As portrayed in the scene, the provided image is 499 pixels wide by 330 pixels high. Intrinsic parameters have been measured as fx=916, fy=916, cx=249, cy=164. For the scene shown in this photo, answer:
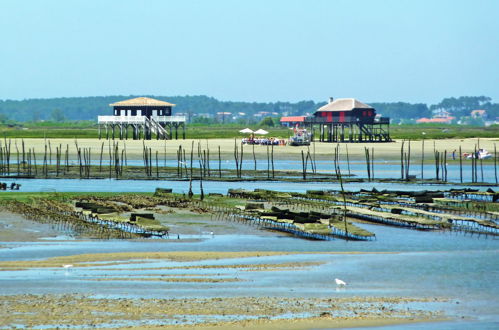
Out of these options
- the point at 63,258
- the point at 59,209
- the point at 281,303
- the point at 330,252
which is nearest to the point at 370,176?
the point at 59,209

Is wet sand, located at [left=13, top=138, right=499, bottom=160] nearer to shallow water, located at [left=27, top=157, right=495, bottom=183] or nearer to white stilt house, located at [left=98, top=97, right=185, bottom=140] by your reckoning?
white stilt house, located at [left=98, top=97, right=185, bottom=140]

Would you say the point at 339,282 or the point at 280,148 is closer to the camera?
the point at 339,282

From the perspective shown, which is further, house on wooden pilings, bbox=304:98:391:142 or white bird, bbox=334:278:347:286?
house on wooden pilings, bbox=304:98:391:142

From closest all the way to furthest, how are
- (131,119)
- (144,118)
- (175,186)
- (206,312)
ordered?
(206,312) < (175,186) < (144,118) < (131,119)

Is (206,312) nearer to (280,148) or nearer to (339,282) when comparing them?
(339,282)

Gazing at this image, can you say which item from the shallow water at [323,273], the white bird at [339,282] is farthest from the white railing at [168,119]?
the white bird at [339,282]

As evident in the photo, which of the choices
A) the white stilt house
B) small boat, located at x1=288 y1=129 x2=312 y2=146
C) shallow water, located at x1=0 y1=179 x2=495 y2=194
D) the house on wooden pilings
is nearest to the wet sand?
small boat, located at x1=288 y1=129 x2=312 y2=146

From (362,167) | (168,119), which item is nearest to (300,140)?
A: (168,119)

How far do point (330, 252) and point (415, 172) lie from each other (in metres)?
52.1

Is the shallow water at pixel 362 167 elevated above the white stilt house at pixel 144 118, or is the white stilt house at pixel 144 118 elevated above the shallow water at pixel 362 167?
the white stilt house at pixel 144 118

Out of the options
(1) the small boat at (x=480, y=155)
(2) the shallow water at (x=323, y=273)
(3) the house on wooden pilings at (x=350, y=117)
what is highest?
(3) the house on wooden pilings at (x=350, y=117)

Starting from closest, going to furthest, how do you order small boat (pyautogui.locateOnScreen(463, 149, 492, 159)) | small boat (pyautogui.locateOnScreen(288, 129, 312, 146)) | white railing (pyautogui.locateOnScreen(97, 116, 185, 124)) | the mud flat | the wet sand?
1. the mud flat
2. small boat (pyautogui.locateOnScreen(463, 149, 492, 159))
3. the wet sand
4. small boat (pyautogui.locateOnScreen(288, 129, 312, 146))
5. white railing (pyautogui.locateOnScreen(97, 116, 185, 124))

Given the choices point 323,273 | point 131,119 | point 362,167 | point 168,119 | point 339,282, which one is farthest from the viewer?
point 168,119

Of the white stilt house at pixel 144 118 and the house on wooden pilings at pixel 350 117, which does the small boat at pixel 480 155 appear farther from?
the white stilt house at pixel 144 118
